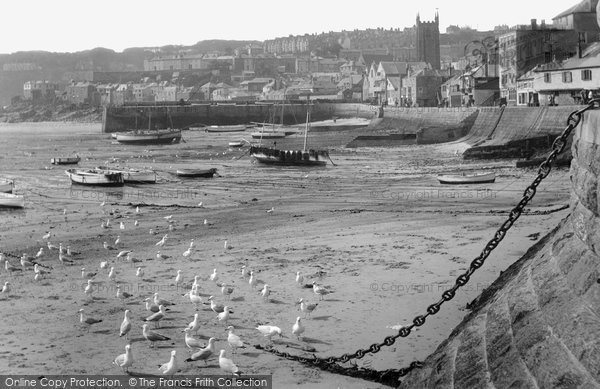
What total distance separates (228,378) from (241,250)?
952 centimetres

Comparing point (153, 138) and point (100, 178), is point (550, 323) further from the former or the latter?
point (153, 138)

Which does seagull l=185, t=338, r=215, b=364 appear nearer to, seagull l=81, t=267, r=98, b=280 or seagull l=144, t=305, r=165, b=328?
seagull l=144, t=305, r=165, b=328

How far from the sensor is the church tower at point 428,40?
159125 mm

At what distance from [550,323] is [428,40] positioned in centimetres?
15812

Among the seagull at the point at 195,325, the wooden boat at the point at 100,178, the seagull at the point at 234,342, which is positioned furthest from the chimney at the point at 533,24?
the seagull at the point at 234,342

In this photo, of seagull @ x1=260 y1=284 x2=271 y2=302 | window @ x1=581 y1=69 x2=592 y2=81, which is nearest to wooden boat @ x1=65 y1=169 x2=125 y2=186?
seagull @ x1=260 y1=284 x2=271 y2=302

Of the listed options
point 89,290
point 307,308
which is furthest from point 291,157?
point 307,308

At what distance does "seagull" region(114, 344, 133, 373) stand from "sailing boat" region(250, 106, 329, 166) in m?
38.8

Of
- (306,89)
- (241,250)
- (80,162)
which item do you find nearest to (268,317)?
(241,250)

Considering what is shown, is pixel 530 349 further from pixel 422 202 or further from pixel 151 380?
pixel 422 202

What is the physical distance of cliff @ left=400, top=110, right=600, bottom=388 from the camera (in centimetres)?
673

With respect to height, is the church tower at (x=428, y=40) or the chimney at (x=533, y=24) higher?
the church tower at (x=428, y=40)

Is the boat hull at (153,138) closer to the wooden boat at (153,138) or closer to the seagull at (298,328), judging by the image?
the wooden boat at (153,138)

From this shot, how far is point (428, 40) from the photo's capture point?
527 ft
